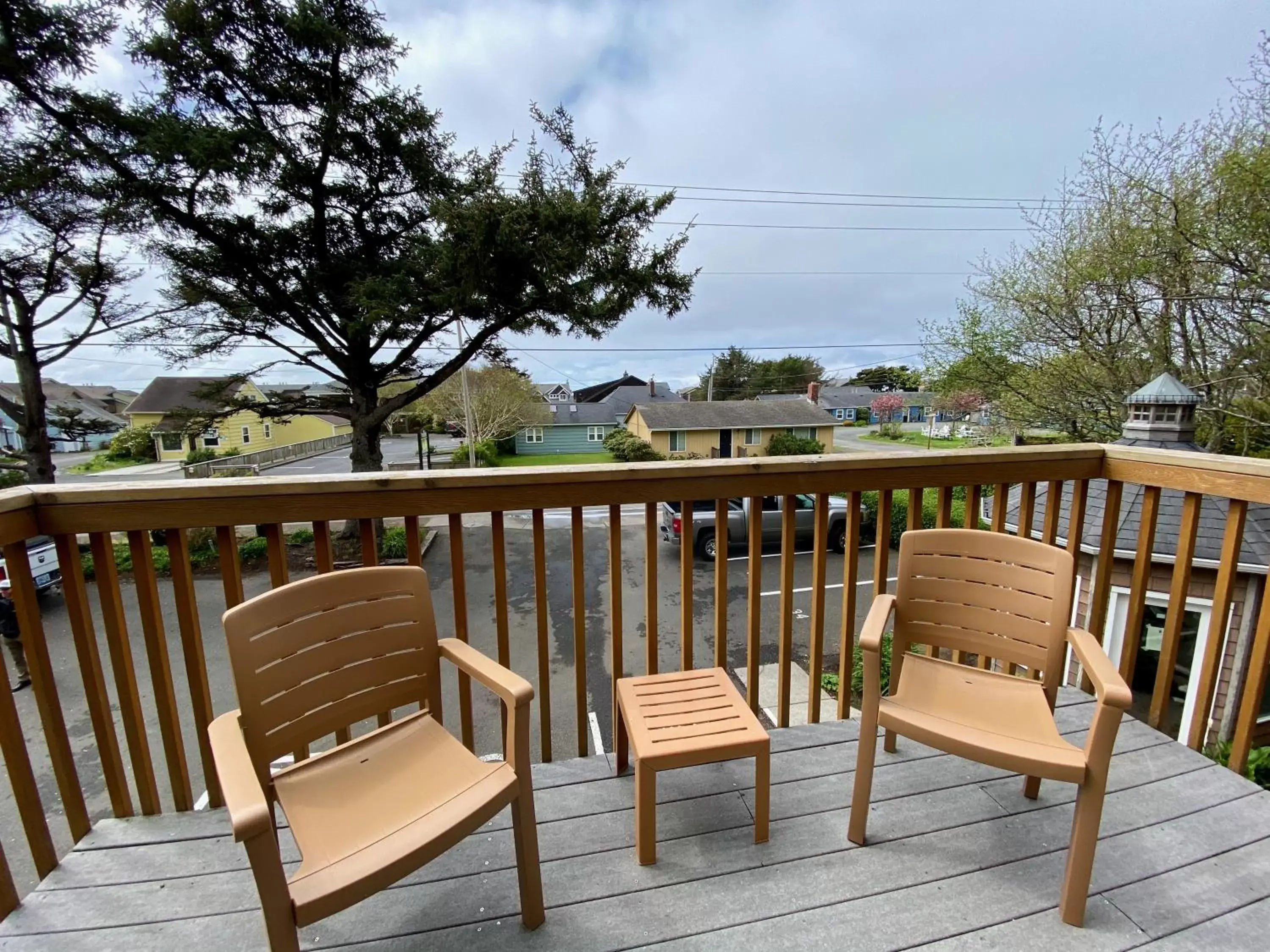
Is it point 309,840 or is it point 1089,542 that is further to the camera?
point 1089,542

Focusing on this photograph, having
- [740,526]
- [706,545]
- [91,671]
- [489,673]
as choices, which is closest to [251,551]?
[706,545]

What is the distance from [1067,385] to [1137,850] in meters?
8.39

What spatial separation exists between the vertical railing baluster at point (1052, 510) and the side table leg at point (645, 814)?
1.67 m

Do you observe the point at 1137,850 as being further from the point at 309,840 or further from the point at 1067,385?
the point at 1067,385

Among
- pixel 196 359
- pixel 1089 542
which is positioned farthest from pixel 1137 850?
pixel 196 359

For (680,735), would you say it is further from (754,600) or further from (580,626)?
(754,600)

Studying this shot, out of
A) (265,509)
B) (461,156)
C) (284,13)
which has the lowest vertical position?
(265,509)

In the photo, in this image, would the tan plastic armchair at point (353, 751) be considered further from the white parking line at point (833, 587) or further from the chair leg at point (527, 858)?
the white parking line at point (833, 587)

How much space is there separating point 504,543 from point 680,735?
2.49ft

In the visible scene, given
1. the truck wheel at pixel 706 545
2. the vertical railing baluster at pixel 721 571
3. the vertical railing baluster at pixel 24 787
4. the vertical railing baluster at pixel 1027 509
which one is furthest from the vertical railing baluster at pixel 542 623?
the truck wheel at pixel 706 545

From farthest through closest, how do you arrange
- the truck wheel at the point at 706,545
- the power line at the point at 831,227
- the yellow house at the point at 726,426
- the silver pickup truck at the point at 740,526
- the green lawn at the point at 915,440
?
the green lawn at the point at 915,440 → the yellow house at the point at 726,426 → the power line at the point at 831,227 → the truck wheel at the point at 706,545 → the silver pickup truck at the point at 740,526

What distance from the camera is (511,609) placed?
831cm

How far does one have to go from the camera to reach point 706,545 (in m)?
10.3

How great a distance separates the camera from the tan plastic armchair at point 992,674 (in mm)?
1104
